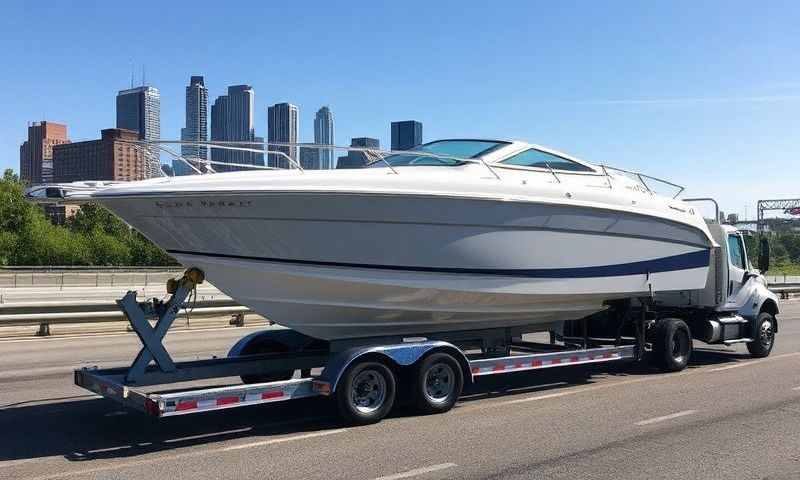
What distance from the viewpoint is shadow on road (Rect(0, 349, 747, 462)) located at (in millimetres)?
6441

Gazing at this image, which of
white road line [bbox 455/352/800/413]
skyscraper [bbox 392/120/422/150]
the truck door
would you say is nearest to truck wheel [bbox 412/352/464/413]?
white road line [bbox 455/352/800/413]

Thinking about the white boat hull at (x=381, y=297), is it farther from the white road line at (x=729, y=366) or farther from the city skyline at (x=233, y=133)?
the white road line at (x=729, y=366)

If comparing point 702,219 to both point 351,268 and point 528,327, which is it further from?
point 351,268

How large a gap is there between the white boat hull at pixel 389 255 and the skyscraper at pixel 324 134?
69 cm

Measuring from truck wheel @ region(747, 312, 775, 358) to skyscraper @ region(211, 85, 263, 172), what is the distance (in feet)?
29.7

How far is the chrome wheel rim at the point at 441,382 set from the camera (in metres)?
7.92

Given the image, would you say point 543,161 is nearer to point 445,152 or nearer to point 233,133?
point 445,152

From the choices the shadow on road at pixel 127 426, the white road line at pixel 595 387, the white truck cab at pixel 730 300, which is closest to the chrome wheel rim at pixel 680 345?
the white road line at pixel 595 387

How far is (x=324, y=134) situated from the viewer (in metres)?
8.32

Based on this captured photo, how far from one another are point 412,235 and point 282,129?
1897mm

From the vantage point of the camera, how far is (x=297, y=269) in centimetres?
743

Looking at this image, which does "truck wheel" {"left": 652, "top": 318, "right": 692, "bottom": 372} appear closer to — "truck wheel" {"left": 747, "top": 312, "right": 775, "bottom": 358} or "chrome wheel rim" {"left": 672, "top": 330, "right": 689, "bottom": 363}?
"chrome wheel rim" {"left": 672, "top": 330, "right": 689, "bottom": 363}

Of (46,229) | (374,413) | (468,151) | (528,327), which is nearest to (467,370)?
(374,413)

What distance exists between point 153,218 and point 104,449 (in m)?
2.15
